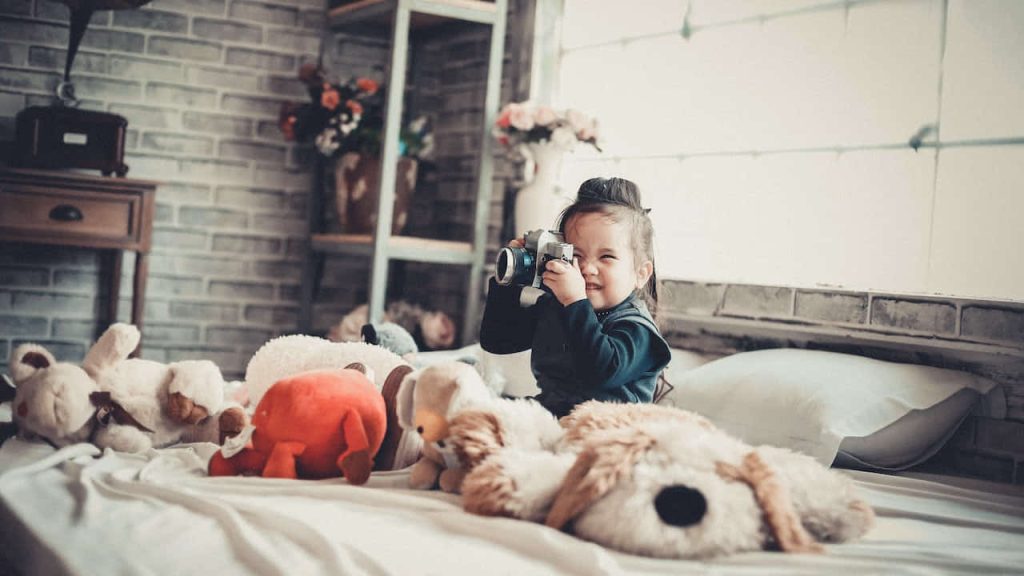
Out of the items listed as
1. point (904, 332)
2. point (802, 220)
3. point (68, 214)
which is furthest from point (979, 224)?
point (68, 214)

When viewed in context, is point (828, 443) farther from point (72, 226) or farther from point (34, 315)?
point (34, 315)

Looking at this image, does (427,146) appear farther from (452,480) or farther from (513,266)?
(452,480)

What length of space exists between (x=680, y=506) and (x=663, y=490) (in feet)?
0.08

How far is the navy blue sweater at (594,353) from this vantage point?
1.43 meters

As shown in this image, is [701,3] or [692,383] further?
[701,3]

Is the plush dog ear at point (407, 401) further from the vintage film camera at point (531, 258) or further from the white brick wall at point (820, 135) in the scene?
the white brick wall at point (820, 135)

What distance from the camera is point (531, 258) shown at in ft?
4.82

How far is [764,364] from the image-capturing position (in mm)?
1816

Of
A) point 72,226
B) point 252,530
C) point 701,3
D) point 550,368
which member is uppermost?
point 701,3

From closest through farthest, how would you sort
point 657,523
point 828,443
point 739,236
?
point 657,523
point 828,443
point 739,236

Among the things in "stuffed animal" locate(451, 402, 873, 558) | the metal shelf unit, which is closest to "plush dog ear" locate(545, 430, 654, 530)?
"stuffed animal" locate(451, 402, 873, 558)

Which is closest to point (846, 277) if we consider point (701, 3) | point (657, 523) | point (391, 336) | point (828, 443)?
point (828, 443)

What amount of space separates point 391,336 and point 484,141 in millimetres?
998

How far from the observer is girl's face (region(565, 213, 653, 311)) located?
5.11 feet
